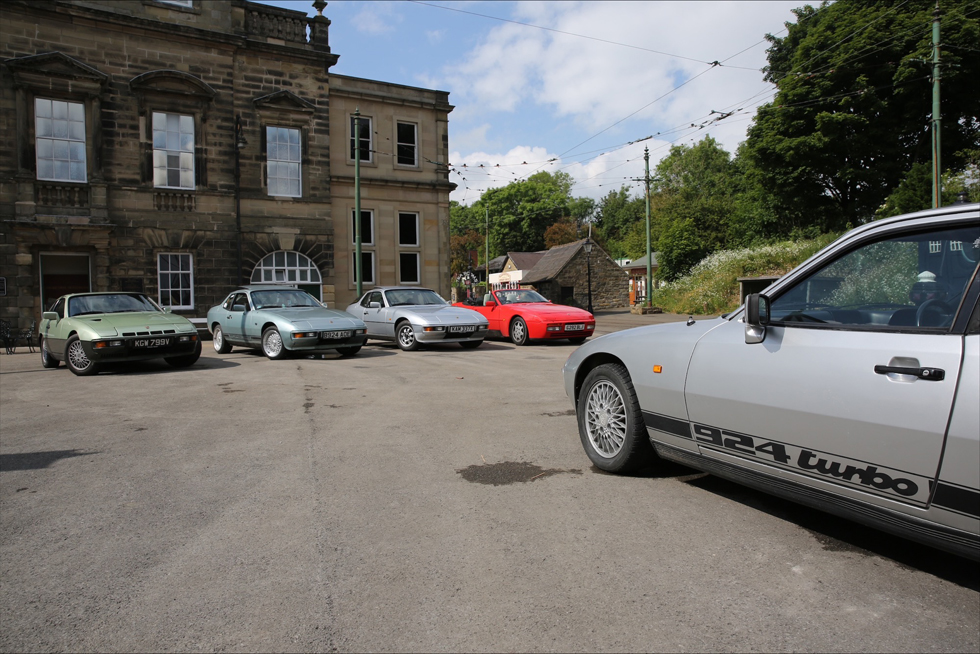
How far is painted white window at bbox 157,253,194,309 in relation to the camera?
75.3ft

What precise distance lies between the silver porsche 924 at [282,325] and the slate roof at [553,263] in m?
39.7

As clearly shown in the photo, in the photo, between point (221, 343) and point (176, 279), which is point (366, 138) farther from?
point (221, 343)

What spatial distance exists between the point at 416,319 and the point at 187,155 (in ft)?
45.6

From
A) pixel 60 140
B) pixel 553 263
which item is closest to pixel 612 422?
pixel 60 140

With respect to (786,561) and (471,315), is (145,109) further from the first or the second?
(786,561)

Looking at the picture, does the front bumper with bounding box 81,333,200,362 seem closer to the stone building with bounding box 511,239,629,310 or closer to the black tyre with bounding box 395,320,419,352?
the black tyre with bounding box 395,320,419,352

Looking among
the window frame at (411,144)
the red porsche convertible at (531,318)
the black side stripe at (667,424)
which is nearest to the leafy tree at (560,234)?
the window frame at (411,144)

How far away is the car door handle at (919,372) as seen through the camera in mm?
2699

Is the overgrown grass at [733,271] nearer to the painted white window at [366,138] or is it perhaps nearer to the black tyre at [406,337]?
the painted white window at [366,138]

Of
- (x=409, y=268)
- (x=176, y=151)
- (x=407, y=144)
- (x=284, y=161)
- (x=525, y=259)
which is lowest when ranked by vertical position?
(x=409, y=268)

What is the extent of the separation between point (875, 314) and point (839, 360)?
1.09ft

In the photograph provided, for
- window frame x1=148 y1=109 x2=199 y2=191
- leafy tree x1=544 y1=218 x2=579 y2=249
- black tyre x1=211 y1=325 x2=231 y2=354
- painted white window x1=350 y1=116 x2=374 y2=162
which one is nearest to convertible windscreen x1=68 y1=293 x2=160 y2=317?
black tyre x1=211 y1=325 x2=231 y2=354

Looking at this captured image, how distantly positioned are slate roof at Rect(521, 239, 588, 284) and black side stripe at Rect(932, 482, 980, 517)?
49661 mm

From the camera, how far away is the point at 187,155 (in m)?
23.2
